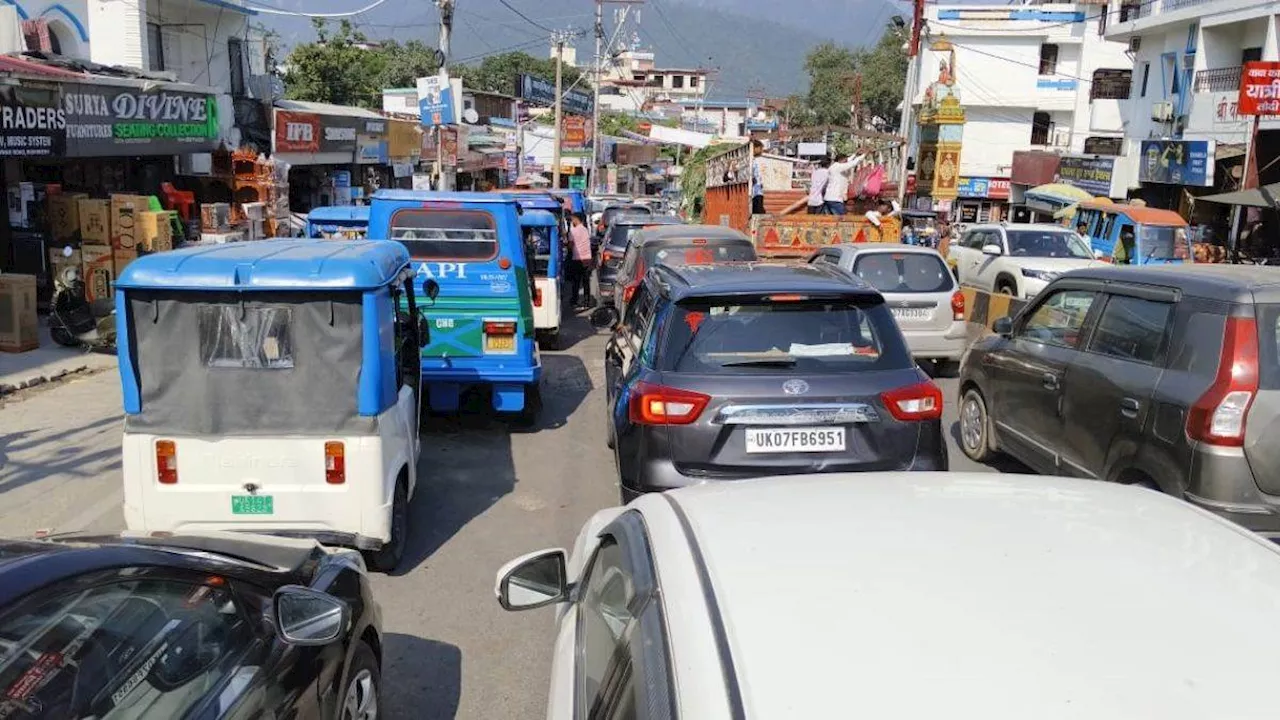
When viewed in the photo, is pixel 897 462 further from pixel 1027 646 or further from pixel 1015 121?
pixel 1015 121

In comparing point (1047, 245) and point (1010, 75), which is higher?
point (1010, 75)

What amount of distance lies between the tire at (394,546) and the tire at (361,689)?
1889mm

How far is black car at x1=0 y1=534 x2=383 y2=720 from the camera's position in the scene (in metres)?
2.38

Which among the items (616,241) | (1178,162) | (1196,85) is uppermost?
(1196,85)

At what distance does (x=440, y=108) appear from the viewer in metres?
21.1

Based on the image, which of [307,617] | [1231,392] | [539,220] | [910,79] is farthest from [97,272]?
[910,79]

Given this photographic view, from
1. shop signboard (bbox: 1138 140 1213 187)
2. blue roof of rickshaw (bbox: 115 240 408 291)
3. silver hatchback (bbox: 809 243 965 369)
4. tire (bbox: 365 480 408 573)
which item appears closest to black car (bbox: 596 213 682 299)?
silver hatchback (bbox: 809 243 965 369)

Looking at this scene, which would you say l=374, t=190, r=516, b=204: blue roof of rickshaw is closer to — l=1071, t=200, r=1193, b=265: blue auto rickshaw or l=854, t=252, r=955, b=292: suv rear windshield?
l=854, t=252, r=955, b=292: suv rear windshield

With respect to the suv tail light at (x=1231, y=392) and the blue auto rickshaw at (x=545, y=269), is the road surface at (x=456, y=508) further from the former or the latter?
the suv tail light at (x=1231, y=392)

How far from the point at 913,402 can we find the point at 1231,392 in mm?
1616

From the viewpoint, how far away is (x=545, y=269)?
14.3 meters

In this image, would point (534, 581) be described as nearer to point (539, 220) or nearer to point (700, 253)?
point (700, 253)

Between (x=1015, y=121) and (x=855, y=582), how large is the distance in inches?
2169

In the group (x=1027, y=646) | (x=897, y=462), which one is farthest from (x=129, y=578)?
(x=897, y=462)
